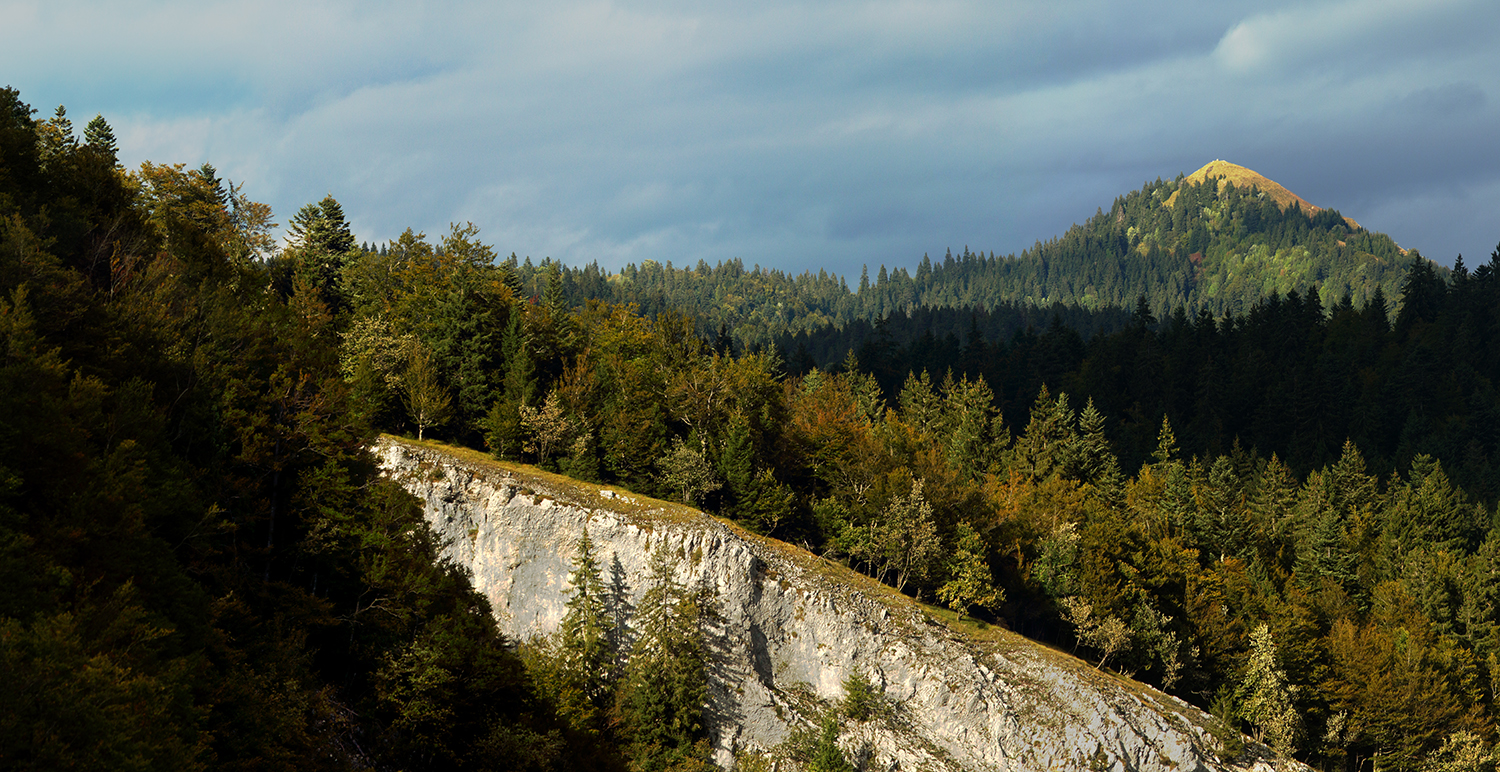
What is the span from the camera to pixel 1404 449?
144875 mm

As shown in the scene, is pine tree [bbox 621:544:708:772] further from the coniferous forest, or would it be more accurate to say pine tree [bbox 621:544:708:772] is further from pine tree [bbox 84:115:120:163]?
pine tree [bbox 84:115:120:163]

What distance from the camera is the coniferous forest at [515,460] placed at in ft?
95.1

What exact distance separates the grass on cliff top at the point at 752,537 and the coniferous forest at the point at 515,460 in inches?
105

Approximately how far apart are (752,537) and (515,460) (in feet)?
59.1

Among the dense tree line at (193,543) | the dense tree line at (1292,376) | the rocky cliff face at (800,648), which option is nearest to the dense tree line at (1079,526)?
the rocky cliff face at (800,648)

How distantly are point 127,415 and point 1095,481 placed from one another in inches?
3705

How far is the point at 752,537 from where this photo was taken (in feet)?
217

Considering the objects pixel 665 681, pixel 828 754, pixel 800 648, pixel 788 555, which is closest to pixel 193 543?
pixel 665 681

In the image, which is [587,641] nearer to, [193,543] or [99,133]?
[193,543]

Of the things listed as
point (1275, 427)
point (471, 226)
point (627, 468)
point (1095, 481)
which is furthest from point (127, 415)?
point (1275, 427)

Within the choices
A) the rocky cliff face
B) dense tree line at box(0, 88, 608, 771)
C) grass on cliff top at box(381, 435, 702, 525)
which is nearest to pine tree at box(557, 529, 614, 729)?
the rocky cliff face

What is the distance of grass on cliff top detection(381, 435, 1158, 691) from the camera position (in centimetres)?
6400

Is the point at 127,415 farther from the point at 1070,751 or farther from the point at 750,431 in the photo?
the point at 1070,751

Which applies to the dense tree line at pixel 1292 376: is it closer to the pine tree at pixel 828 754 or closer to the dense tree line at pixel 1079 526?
the dense tree line at pixel 1079 526
